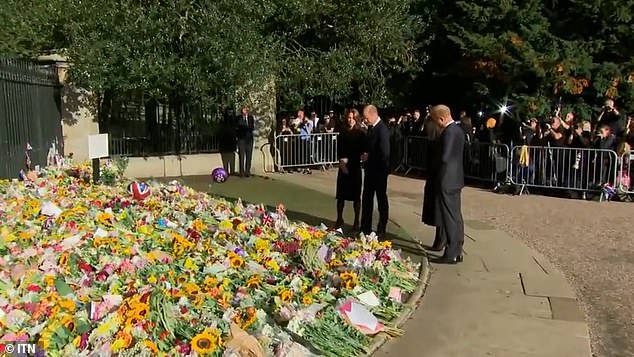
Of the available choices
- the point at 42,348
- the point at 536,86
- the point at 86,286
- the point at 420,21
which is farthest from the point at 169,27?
the point at 42,348

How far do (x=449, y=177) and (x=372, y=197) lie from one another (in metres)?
1.46

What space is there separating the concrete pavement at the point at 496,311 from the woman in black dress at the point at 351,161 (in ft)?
3.49

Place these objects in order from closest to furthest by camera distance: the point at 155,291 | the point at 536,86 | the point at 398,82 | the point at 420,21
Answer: the point at 155,291 → the point at 536,86 → the point at 420,21 → the point at 398,82

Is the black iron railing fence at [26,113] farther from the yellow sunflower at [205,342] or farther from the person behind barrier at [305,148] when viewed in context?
the yellow sunflower at [205,342]

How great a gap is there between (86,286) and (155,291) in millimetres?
591

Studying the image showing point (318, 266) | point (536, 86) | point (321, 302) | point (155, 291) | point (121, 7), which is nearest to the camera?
point (155, 291)

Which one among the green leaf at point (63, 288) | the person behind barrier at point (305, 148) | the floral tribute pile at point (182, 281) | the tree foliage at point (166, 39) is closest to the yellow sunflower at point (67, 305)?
the floral tribute pile at point (182, 281)

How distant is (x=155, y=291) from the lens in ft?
16.1

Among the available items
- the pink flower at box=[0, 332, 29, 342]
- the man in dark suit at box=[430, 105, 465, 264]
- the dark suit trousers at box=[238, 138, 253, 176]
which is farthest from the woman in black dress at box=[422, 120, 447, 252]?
the dark suit trousers at box=[238, 138, 253, 176]

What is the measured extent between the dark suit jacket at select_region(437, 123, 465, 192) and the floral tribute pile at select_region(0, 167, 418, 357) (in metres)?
0.97

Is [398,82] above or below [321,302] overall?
above

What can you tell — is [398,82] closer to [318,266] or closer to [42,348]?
[318,266]

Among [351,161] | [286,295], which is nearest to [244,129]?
[351,161]

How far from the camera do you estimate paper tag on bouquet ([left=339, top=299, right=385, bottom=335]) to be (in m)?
5.18
